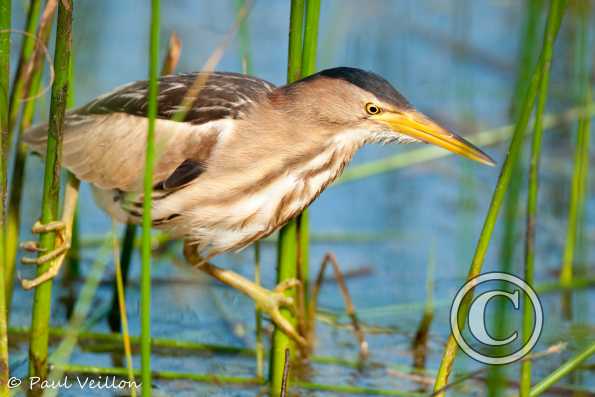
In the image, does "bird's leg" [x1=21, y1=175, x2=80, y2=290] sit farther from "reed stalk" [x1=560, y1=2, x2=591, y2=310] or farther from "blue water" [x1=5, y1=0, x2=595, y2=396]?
"reed stalk" [x1=560, y1=2, x2=591, y2=310]

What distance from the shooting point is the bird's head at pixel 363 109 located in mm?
2867

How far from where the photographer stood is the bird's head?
9.41ft

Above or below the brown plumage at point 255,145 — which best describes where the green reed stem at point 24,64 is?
above

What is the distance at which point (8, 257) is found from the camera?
3180mm

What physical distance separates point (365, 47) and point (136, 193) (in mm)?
3145

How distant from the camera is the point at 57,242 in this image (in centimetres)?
322

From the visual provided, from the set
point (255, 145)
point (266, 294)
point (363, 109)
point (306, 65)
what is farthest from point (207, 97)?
point (266, 294)

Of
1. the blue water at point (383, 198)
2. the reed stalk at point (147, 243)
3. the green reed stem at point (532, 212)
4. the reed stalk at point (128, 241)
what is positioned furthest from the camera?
the blue water at point (383, 198)

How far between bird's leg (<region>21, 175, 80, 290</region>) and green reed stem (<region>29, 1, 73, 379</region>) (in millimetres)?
20

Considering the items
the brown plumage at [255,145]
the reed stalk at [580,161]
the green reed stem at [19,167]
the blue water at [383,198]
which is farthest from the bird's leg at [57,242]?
the reed stalk at [580,161]

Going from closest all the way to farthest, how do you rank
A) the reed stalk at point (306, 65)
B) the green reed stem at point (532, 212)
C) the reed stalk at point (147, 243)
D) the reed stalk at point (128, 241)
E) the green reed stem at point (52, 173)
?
the reed stalk at point (147, 243) < the green reed stem at point (532, 212) < the green reed stem at point (52, 173) < the reed stalk at point (306, 65) < the reed stalk at point (128, 241)

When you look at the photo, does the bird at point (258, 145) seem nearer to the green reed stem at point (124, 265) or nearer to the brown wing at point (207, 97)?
the brown wing at point (207, 97)

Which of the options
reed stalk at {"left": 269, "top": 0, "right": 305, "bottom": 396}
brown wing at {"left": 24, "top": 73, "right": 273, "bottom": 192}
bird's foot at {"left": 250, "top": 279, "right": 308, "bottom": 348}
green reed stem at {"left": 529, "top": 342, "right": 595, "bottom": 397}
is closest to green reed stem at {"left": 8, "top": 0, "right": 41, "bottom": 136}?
brown wing at {"left": 24, "top": 73, "right": 273, "bottom": 192}

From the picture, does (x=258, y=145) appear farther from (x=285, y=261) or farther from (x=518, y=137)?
(x=518, y=137)
